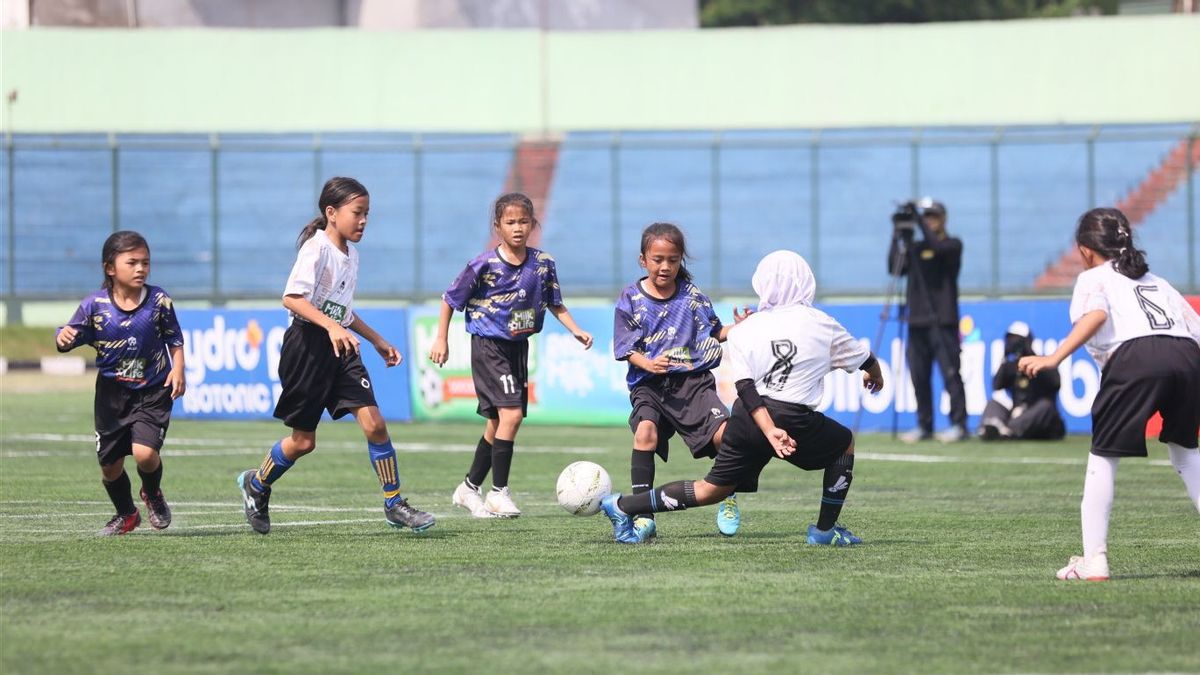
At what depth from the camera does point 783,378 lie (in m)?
8.91

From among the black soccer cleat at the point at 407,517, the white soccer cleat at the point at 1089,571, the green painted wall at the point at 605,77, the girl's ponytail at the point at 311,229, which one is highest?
the green painted wall at the point at 605,77

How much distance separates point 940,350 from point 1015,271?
12.5m

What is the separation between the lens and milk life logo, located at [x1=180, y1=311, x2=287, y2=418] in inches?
886

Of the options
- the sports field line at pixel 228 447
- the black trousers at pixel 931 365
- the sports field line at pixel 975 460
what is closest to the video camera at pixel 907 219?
the black trousers at pixel 931 365

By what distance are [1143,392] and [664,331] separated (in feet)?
10.0

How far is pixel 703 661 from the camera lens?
6031mm

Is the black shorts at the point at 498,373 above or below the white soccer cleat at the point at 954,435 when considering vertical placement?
above

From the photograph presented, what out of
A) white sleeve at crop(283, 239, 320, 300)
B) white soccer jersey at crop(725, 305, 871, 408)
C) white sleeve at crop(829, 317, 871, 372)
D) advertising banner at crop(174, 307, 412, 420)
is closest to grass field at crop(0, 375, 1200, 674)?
white soccer jersey at crop(725, 305, 871, 408)

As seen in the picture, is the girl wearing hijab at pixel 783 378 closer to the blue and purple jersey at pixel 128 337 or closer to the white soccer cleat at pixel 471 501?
the white soccer cleat at pixel 471 501

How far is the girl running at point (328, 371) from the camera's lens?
9961mm

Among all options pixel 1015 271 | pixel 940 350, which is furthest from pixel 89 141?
pixel 940 350

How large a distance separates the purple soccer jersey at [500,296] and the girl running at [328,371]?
1.25 m

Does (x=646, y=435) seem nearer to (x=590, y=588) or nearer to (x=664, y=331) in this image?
(x=664, y=331)

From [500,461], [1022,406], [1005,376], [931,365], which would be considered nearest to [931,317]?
[931,365]
